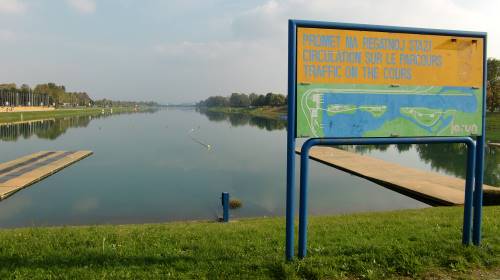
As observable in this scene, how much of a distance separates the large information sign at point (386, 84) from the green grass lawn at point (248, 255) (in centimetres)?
193

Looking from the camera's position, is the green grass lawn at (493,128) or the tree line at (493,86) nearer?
the green grass lawn at (493,128)

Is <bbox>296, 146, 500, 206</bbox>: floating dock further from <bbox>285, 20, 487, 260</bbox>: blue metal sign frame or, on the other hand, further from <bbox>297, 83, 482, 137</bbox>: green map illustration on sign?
<bbox>297, 83, 482, 137</bbox>: green map illustration on sign

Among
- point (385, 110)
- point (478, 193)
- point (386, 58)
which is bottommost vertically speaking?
point (478, 193)

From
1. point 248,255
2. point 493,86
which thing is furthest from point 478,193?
point 493,86

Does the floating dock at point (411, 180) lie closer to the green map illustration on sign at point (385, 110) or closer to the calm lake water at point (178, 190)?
the calm lake water at point (178, 190)

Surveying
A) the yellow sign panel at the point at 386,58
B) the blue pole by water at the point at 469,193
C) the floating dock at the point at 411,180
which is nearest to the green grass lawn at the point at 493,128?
the floating dock at the point at 411,180

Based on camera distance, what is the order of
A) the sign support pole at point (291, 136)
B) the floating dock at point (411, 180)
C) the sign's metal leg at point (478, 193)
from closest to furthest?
the sign support pole at point (291, 136)
the sign's metal leg at point (478, 193)
the floating dock at point (411, 180)

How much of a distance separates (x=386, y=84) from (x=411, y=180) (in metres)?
20.2

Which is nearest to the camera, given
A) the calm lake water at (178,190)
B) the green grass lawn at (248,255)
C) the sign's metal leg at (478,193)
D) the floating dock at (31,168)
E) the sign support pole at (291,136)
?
the green grass lawn at (248,255)

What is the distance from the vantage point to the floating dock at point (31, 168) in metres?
22.7

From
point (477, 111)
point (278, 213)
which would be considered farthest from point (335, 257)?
point (278, 213)

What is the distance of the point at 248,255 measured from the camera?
632cm

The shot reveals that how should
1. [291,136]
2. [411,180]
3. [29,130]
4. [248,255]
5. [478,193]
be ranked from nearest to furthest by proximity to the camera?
[291,136], [248,255], [478,193], [411,180], [29,130]

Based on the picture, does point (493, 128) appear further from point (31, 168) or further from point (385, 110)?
point (385, 110)
